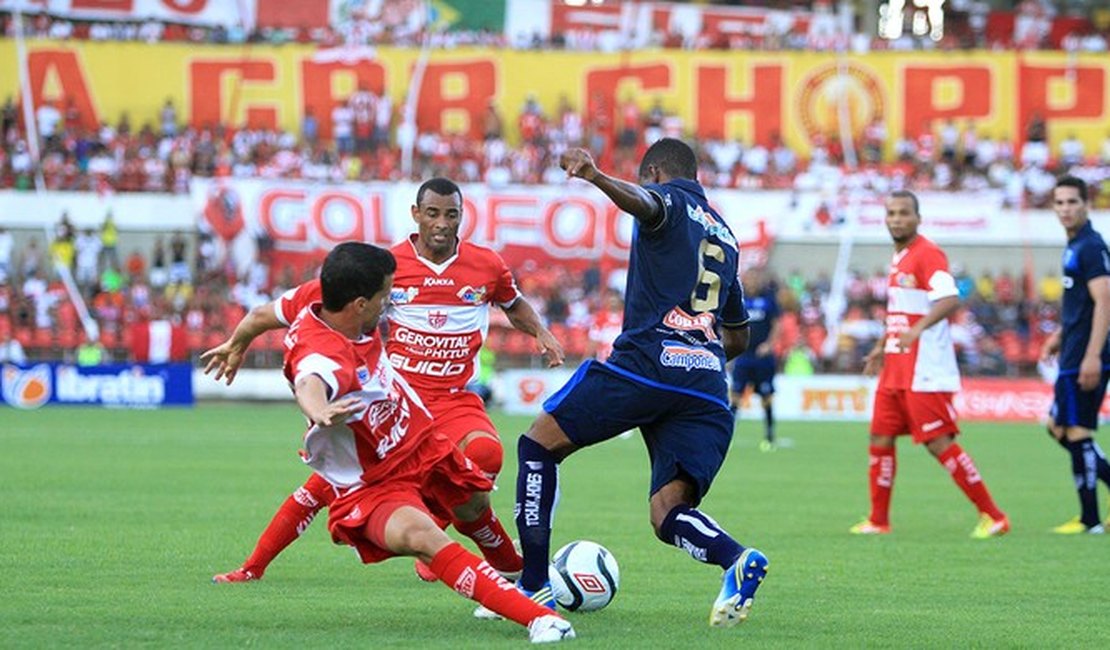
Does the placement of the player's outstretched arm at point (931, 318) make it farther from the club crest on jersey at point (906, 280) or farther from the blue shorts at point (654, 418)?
the blue shorts at point (654, 418)

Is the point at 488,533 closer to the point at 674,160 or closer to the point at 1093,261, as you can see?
the point at 674,160

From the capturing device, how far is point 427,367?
31.8ft

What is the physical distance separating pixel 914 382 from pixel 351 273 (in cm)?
677

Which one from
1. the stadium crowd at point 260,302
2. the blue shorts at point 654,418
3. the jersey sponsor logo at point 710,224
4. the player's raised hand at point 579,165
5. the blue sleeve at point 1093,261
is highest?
the player's raised hand at point 579,165

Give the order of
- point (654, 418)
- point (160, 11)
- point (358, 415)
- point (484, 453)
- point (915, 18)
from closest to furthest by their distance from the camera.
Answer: point (358, 415)
point (654, 418)
point (484, 453)
point (160, 11)
point (915, 18)

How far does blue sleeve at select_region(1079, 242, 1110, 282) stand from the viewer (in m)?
12.6

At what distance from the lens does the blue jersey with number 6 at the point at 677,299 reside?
783 centimetres

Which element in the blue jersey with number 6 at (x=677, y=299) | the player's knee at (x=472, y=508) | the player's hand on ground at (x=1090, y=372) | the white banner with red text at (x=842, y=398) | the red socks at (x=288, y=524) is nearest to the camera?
the blue jersey with number 6 at (x=677, y=299)

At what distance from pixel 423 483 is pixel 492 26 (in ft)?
135

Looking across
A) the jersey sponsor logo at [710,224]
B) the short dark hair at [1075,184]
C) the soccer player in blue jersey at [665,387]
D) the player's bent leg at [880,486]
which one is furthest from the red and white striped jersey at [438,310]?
the short dark hair at [1075,184]

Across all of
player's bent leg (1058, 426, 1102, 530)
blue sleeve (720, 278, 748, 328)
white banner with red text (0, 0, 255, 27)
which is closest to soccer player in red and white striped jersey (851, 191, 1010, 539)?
player's bent leg (1058, 426, 1102, 530)

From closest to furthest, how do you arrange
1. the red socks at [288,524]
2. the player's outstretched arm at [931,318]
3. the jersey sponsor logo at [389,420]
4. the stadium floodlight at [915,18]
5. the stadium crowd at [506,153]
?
the jersey sponsor logo at [389,420]
the red socks at [288,524]
the player's outstretched arm at [931,318]
the stadium crowd at [506,153]
the stadium floodlight at [915,18]

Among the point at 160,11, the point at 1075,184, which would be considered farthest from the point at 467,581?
the point at 160,11

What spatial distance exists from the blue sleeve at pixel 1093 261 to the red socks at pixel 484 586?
22.8 feet
